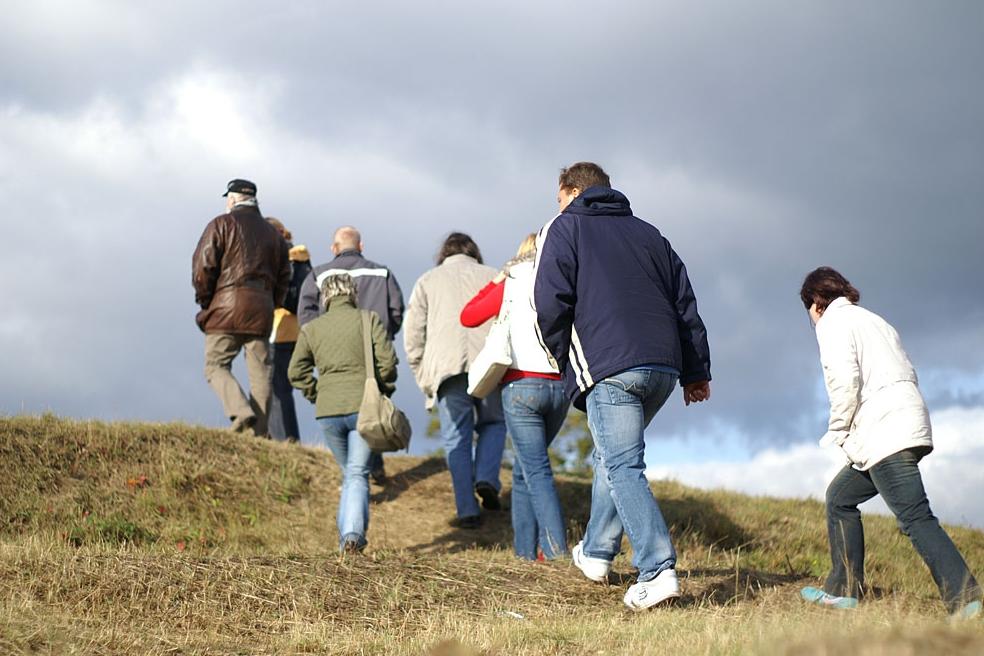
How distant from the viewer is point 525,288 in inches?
332

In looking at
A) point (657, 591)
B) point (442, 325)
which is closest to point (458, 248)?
point (442, 325)

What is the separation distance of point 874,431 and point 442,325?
14.4 ft

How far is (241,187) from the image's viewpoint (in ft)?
40.7

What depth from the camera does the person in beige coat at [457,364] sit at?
9.98 meters

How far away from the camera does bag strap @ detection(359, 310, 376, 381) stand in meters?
8.80

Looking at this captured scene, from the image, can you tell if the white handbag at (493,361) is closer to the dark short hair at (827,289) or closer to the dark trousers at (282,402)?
the dark short hair at (827,289)

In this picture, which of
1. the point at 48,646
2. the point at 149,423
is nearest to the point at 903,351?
the point at 48,646

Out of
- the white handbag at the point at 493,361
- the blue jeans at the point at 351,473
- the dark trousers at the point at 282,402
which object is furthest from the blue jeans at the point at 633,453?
the dark trousers at the point at 282,402

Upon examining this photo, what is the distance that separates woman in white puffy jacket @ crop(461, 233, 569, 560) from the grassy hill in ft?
1.75

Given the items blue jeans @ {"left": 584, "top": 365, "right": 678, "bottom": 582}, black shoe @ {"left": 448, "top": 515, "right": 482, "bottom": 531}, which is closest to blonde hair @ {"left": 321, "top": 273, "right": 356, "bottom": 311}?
black shoe @ {"left": 448, "top": 515, "right": 482, "bottom": 531}

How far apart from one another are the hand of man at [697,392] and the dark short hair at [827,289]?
44.4 inches

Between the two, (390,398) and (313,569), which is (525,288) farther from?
(313,569)

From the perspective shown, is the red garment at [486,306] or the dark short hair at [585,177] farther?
the red garment at [486,306]

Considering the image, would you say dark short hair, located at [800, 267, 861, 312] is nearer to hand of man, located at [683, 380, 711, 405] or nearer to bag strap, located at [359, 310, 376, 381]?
hand of man, located at [683, 380, 711, 405]
